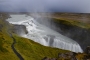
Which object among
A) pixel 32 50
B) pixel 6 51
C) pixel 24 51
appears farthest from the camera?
pixel 32 50

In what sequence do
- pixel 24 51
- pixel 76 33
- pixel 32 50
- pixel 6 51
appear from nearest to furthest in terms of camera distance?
pixel 6 51 < pixel 24 51 < pixel 32 50 < pixel 76 33

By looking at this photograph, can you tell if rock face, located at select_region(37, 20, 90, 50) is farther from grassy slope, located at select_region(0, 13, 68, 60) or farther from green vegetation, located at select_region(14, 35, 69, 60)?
grassy slope, located at select_region(0, 13, 68, 60)

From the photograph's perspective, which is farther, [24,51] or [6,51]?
[24,51]

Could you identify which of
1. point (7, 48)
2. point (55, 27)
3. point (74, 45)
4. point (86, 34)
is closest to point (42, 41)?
point (74, 45)

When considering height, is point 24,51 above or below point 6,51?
below

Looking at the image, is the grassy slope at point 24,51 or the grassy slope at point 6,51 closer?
the grassy slope at point 6,51

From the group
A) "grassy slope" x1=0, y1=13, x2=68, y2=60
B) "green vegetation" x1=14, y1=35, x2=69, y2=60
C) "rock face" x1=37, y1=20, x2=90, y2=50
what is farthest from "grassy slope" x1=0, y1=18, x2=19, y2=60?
"rock face" x1=37, y1=20, x2=90, y2=50

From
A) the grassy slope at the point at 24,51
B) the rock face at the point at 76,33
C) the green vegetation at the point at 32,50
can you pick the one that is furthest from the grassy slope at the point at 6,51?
the rock face at the point at 76,33

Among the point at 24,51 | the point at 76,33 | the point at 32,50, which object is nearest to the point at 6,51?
the point at 24,51

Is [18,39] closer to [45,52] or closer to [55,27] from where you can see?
[45,52]

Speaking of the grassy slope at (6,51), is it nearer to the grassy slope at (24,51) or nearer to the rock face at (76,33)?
the grassy slope at (24,51)

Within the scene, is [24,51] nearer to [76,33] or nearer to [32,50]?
[32,50]

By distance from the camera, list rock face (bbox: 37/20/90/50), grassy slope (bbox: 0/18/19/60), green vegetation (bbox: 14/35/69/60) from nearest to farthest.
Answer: grassy slope (bbox: 0/18/19/60) → green vegetation (bbox: 14/35/69/60) → rock face (bbox: 37/20/90/50)
